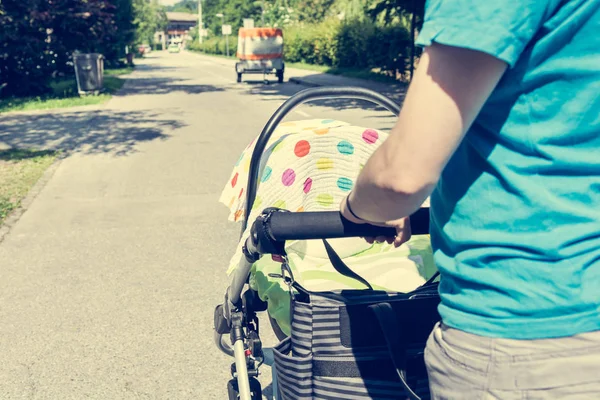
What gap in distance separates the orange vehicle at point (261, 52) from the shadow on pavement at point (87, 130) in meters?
10.6

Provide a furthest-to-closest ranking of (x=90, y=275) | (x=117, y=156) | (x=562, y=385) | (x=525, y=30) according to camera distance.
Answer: (x=117, y=156) → (x=90, y=275) → (x=562, y=385) → (x=525, y=30)

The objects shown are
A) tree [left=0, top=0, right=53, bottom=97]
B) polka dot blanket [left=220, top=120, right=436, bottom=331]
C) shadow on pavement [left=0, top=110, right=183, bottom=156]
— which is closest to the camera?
polka dot blanket [left=220, top=120, right=436, bottom=331]

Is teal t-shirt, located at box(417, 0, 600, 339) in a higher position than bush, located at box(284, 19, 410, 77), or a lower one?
higher

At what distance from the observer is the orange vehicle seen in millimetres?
26625

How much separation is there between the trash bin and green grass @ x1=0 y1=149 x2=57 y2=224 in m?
9.81

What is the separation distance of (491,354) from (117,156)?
961 centimetres

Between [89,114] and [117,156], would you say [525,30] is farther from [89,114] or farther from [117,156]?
[89,114]

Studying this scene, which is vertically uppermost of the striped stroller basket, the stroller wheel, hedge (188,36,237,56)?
the striped stroller basket

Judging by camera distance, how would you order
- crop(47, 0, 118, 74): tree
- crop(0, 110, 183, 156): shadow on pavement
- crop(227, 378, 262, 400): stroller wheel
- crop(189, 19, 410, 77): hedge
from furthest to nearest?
1. crop(189, 19, 410, 77): hedge
2. crop(47, 0, 118, 74): tree
3. crop(0, 110, 183, 156): shadow on pavement
4. crop(227, 378, 262, 400): stroller wheel

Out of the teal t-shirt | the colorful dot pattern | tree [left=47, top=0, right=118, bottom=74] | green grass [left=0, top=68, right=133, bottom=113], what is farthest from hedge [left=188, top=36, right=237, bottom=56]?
A: the teal t-shirt

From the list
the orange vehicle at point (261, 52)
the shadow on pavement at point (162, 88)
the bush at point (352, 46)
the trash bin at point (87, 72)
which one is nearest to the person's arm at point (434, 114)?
the trash bin at point (87, 72)

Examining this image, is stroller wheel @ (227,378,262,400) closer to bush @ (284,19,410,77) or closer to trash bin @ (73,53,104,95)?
trash bin @ (73,53,104,95)

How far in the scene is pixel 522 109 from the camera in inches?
42.4

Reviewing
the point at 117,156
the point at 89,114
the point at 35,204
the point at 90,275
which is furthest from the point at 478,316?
the point at 89,114
